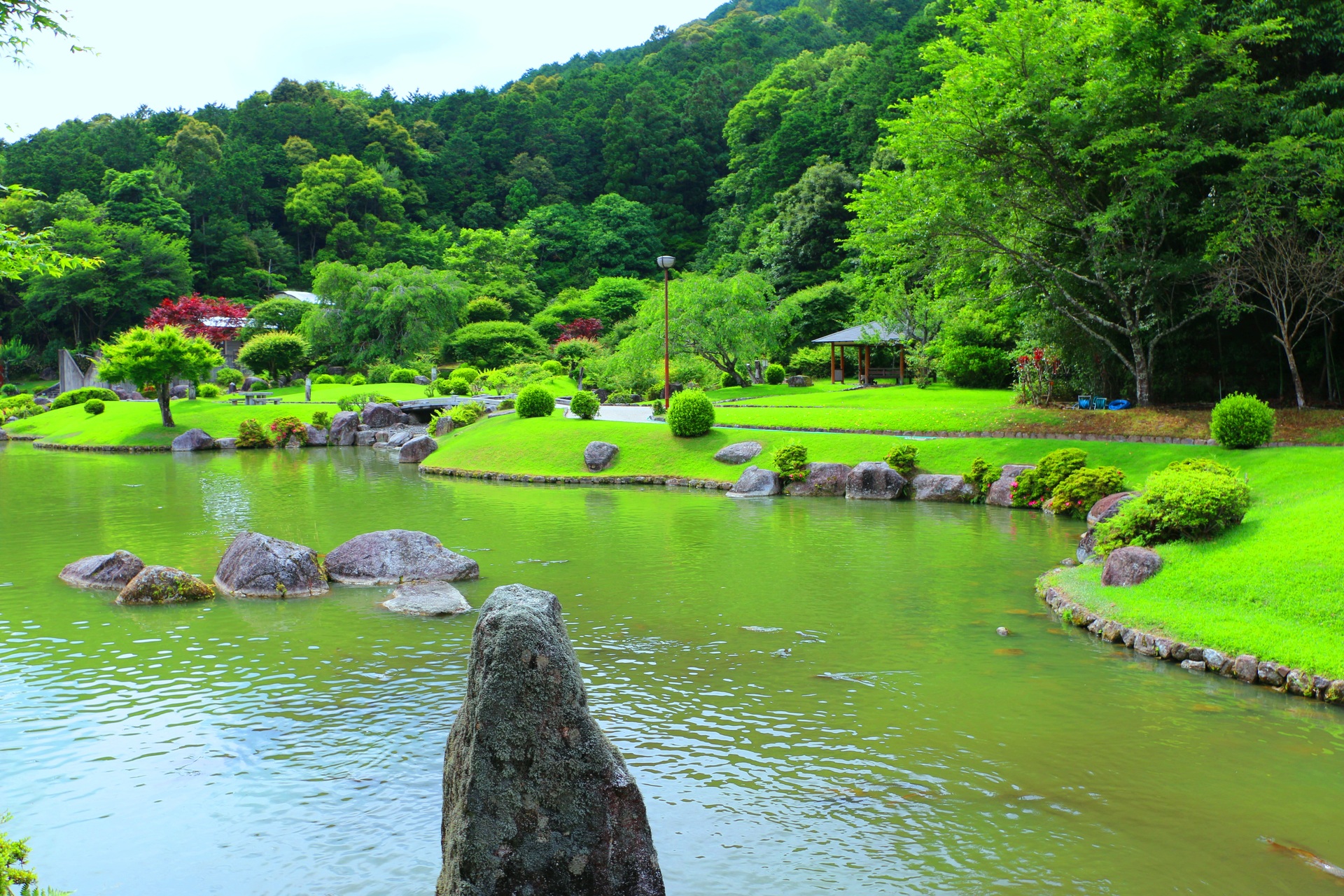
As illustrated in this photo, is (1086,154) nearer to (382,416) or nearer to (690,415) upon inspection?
(690,415)

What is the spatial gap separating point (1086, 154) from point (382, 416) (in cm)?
3128

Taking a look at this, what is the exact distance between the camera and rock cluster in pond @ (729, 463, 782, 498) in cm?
2469

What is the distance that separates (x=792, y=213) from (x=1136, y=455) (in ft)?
147

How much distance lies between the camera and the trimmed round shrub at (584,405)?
108 feet

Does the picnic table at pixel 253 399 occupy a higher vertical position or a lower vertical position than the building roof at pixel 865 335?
lower

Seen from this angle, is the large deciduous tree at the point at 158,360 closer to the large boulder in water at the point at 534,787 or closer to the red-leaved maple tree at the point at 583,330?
the red-leaved maple tree at the point at 583,330

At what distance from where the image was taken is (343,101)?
93.2 metres

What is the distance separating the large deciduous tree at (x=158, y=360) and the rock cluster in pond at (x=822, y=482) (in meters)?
28.8

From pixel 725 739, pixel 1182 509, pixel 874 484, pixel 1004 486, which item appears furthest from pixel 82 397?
pixel 1182 509

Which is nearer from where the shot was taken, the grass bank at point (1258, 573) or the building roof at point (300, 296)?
the grass bank at point (1258, 573)

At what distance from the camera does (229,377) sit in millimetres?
52125

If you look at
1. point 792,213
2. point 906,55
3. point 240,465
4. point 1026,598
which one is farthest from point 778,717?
point 906,55

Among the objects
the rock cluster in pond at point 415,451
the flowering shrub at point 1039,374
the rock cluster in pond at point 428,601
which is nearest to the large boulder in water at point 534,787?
the rock cluster in pond at point 428,601

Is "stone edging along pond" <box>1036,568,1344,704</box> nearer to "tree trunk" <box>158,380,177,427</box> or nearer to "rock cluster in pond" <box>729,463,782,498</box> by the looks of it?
"rock cluster in pond" <box>729,463,782,498</box>
